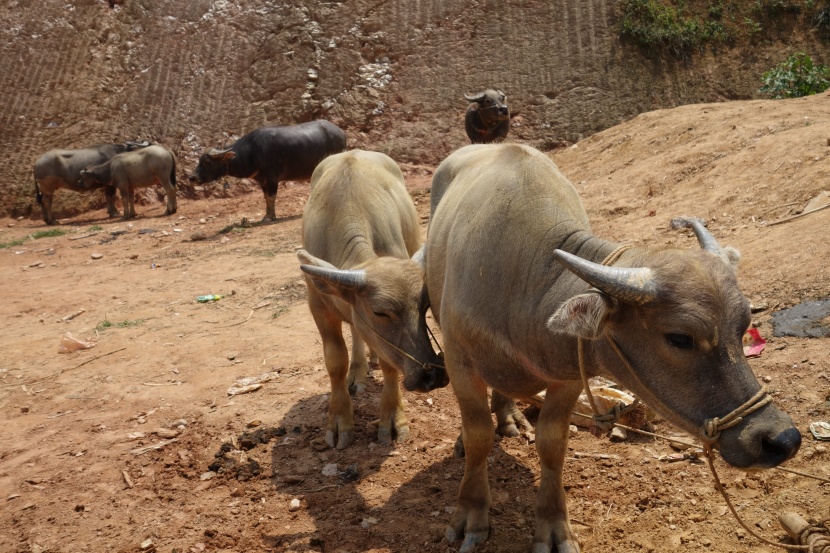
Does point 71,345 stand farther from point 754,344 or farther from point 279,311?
point 754,344

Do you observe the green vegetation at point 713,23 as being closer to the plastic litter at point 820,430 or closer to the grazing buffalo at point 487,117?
the grazing buffalo at point 487,117

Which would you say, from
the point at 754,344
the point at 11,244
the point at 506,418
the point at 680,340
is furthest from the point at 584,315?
the point at 11,244

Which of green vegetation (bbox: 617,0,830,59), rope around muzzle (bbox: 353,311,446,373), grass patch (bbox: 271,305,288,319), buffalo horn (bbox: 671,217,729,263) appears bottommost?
grass patch (bbox: 271,305,288,319)

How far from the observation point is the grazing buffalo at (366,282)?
15.1ft

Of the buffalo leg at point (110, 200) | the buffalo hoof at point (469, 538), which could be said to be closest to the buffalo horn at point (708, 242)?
the buffalo hoof at point (469, 538)

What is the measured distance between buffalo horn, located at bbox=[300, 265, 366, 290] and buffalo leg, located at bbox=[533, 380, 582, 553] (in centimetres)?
144

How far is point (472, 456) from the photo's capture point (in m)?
4.14

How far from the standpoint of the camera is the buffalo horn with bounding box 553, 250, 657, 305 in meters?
2.74

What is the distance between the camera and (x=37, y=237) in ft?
56.1

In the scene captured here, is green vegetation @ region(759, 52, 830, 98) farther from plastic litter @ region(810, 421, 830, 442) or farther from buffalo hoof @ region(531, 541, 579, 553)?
buffalo hoof @ region(531, 541, 579, 553)

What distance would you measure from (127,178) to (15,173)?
16.6 feet

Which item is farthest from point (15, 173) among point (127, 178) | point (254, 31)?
point (254, 31)

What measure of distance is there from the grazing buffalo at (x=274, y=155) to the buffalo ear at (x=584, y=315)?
47.3 ft

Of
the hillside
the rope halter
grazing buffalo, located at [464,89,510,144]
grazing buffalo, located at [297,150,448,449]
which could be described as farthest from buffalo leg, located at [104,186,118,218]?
the rope halter
